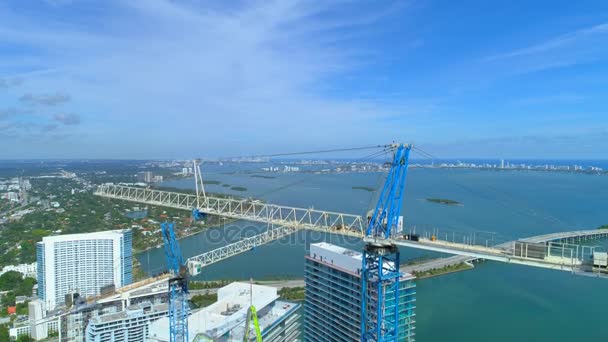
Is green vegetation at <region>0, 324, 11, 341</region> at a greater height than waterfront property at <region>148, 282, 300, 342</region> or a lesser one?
lesser

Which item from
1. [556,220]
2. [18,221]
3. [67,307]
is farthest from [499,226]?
[18,221]

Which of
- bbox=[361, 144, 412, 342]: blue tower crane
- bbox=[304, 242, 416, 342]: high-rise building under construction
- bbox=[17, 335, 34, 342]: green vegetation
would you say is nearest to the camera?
bbox=[361, 144, 412, 342]: blue tower crane

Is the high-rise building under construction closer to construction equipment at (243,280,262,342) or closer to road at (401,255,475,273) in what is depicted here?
construction equipment at (243,280,262,342)

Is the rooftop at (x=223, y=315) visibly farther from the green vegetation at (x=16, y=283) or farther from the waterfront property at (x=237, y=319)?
the green vegetation at (x=16, y=283)

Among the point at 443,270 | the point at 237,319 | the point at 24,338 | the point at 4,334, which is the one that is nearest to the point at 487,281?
the point at 443,270

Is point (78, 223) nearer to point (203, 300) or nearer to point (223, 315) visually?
point (203, 300)

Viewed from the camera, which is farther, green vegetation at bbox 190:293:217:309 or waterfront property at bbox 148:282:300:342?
green vegetation at bbox 190:293:217:309

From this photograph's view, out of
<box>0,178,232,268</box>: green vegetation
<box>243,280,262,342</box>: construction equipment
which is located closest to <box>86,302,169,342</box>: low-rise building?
<box>243,280,262,342</box>: construction equipment
